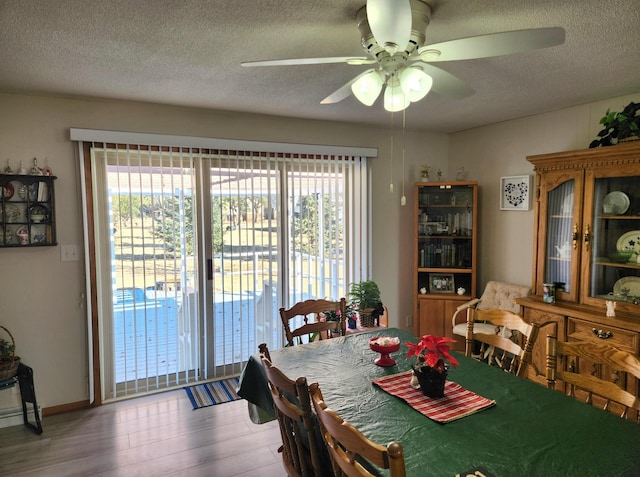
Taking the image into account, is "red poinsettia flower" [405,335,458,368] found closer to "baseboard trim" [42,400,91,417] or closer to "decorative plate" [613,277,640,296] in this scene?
"decorative plate" [613,277,640,296]

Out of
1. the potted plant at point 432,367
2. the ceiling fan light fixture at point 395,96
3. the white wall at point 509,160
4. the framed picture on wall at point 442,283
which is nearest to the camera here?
the potted plant at point 432,367

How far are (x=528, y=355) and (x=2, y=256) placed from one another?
3508 mm

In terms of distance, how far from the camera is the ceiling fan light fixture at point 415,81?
5.42 feet

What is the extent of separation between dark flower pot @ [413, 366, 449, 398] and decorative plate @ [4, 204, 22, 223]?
2.95 metres

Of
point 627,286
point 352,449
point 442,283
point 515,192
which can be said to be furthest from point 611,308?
point 352,449

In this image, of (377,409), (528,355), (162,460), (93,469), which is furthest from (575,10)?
(93,469)

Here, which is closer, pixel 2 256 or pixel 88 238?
pixel 2 256

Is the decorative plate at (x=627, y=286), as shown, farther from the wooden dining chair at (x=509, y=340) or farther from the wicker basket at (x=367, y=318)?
the wicker basket at (x=367, y=318)

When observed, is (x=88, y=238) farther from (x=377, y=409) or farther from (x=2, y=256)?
(x=377, y=409)

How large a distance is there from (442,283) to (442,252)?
33 centimetres

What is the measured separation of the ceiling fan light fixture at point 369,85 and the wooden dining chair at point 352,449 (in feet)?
4.08

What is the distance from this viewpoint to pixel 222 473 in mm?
2385

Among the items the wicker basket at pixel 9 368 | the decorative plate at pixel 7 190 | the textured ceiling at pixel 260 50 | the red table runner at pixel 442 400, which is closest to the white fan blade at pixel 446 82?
the textured ceiling at pixel 260 50

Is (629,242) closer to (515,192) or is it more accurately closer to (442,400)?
(515,192)
